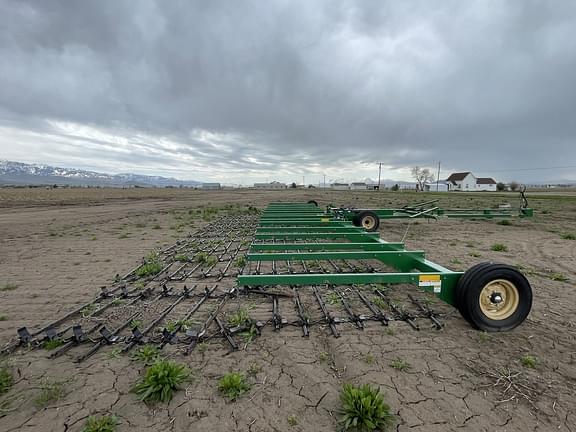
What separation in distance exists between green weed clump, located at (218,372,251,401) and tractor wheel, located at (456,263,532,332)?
283 centimetres

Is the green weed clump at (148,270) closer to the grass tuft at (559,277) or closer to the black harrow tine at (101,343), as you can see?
the black harrow tine at (101,343)

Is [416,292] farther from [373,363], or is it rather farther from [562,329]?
[373,363]

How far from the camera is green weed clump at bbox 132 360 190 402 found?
8.41ft

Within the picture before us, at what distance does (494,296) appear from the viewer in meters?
3.53

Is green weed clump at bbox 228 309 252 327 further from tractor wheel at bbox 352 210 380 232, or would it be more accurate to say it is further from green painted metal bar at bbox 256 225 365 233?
tractor wheel at bbox 352 210 380 232

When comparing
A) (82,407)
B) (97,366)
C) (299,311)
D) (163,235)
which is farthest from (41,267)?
(299,311)

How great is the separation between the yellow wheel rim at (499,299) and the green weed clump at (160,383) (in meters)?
3.72

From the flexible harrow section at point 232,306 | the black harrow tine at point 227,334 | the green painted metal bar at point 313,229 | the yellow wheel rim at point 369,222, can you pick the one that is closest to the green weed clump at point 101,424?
the flexible harrow section at point 232,306

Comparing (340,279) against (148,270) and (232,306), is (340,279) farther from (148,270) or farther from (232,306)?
(148,270)

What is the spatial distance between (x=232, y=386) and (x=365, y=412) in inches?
48.5

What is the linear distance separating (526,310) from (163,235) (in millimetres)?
10636

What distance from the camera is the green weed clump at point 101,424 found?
2.20 meters

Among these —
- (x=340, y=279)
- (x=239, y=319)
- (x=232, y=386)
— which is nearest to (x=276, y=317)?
(x=239, y=319)

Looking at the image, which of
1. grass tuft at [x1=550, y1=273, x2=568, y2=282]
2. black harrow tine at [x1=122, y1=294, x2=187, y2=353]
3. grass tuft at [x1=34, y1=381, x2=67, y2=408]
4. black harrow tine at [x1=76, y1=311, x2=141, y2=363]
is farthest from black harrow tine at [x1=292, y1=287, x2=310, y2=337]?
grass tuft at [x1=550, y1=273, x2=568, y2=282]
